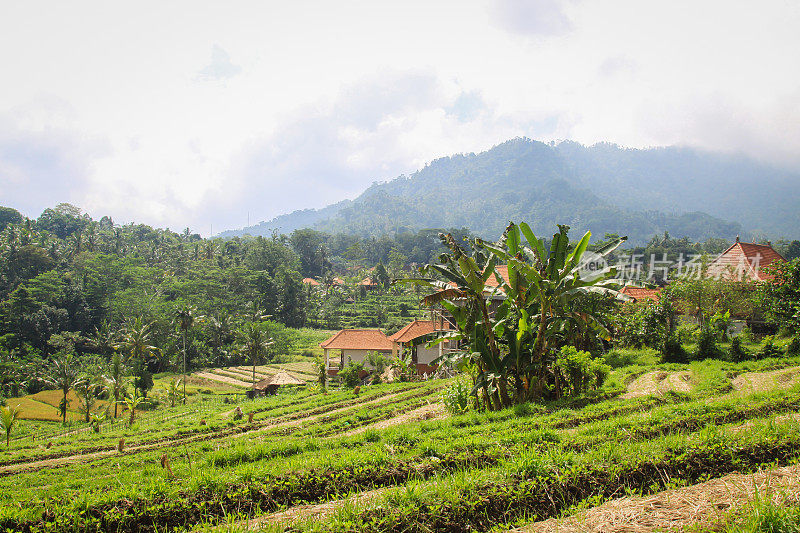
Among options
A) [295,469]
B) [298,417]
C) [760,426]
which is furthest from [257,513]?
[298,417]

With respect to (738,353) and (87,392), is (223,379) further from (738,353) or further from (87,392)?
(738,353)

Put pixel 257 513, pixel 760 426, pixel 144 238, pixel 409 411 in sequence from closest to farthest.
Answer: pixel 257 513
pixel 760 426
pixel 409 411
pixel 144 238

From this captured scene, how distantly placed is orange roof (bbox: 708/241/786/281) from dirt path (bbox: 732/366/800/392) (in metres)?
11.5

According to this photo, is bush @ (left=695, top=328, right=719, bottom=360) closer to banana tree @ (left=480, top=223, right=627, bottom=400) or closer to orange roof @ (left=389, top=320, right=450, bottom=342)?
banana tree @ (left=480, top=223, right=627, bottom=400)

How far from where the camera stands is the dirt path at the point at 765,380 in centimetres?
1001

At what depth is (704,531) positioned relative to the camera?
3.01 meters

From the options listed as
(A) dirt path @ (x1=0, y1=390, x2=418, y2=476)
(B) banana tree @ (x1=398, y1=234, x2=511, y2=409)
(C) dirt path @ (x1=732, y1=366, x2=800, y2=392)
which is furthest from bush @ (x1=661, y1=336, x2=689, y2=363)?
(A) dirt path @ (x1=0, y1=390, x2=418, y2=476)

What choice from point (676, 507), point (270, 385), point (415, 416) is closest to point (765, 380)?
point (415, 416)

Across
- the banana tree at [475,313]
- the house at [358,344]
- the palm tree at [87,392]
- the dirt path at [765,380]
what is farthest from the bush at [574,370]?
the palm tree at [87,392]

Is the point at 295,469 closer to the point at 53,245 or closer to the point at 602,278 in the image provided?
the point at 602,278

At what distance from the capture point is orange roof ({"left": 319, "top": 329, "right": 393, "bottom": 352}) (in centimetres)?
3175

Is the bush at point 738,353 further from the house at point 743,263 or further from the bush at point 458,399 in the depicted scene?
the bush at point 458,399

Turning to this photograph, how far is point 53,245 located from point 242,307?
27.6 metres

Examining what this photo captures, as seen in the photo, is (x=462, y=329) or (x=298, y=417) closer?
(x=462, y=329)
